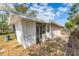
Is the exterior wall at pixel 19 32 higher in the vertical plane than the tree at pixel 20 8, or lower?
lower

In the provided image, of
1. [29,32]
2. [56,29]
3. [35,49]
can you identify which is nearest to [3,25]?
[29,32]

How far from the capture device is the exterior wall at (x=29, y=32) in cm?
260

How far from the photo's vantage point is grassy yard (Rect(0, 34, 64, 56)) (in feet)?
8.52

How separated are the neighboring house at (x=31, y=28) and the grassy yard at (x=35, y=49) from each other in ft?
0.19

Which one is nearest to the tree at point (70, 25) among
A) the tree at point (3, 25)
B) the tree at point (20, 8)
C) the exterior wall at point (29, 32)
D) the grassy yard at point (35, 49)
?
the grassy yard at point (35, 49)

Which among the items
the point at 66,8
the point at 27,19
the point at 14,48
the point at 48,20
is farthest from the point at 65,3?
the point at 14,48

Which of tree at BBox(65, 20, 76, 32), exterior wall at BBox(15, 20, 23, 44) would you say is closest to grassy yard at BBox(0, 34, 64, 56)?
exterior wall at BBox(15, 20, 23, 44)

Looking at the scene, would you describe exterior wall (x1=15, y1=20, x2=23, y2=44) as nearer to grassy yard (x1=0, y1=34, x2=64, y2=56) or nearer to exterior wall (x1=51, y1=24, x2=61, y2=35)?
grassy yard (x1=0, y1=34, x2=64, y2=56)

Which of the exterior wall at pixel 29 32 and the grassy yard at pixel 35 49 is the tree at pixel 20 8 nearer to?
the exterior wall at pixel 29 32

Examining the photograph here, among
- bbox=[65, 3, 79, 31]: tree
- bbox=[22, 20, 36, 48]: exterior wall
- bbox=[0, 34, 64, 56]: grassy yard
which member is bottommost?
bbox=[0, 34, 64, 56]: grassy yard

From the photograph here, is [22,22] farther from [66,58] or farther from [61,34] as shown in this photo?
[66,58]

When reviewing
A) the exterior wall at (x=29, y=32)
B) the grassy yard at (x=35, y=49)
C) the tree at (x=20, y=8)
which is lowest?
the grassy yard at (x=35, y=49)

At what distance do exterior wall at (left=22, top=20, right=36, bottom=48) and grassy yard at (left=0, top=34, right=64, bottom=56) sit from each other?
7 centimetres

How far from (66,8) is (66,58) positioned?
0.57 meters
